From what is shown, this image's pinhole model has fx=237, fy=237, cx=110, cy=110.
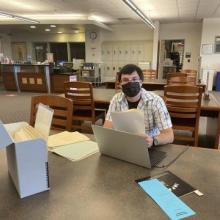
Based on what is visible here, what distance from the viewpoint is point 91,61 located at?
10812mm

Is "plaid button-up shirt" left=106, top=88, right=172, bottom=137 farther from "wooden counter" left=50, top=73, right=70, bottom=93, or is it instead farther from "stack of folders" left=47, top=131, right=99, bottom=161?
"wooden counter" left=50, top=73, right=70, bottom=93

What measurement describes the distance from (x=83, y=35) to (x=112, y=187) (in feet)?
35.6

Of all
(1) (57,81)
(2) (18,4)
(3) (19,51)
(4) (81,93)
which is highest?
(2) (18,4)

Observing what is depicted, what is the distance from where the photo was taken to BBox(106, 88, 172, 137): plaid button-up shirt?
1696 millimetres

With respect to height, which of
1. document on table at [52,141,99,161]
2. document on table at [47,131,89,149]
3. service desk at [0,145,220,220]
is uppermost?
document on table at [47,131,89,149]

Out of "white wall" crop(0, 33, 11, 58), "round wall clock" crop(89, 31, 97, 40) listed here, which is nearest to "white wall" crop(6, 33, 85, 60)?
"white wall" crop(0, 33, 11, 58)

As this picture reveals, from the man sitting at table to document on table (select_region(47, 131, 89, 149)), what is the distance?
9.1 inches

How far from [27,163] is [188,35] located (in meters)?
10.0

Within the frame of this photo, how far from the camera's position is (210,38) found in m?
8.84

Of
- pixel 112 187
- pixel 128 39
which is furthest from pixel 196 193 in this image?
pixel 128 39

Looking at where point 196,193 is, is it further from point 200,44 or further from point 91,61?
point 91,61

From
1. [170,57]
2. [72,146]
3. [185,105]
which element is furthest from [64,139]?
[170,57]

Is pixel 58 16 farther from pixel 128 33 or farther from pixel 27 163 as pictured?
pixel 27 163

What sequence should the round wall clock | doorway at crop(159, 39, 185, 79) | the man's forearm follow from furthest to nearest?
the round wall clock → doorway at crop(159, 39, 185, 79) → the man's forearm
